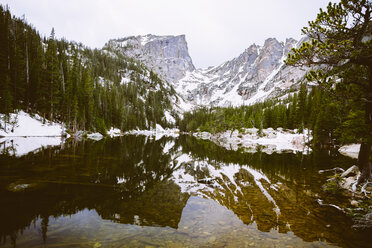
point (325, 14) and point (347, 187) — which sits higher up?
point (325, 14)

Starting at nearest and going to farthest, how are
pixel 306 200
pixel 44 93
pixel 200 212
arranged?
pixel 200 212, pixel 306 200, pixel 44 93

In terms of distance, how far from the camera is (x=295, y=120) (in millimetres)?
74000

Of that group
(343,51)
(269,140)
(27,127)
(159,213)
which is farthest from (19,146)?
(269,140)

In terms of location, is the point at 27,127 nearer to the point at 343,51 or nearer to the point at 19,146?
the point at 19,146

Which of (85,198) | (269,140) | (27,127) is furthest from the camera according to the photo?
(269,140)

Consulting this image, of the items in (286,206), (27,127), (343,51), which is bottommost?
(286,206)

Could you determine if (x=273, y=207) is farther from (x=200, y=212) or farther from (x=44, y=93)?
(x=44, y=93)

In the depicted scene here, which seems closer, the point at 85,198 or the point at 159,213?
the point at 159,213

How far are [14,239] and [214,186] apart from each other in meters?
9.69

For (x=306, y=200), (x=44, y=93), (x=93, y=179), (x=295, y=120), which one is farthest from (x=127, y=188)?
(x=295, y=120)

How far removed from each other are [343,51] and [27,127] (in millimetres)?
51959

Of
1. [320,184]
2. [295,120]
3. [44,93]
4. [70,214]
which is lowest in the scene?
[320,184]

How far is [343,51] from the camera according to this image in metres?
8.83

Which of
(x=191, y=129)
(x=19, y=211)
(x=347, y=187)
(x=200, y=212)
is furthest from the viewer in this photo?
(x=191, y=129)
